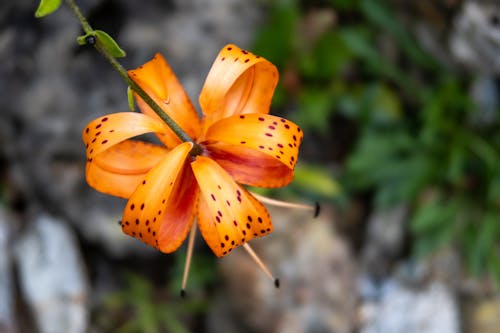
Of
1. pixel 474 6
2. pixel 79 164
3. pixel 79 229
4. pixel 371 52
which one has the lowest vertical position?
pixel 79 229

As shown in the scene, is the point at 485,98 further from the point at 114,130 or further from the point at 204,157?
the point at 114,130

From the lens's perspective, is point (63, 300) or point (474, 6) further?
point (63, 300)

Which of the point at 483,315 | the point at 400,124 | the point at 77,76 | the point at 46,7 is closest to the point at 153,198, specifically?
the point at 46,7

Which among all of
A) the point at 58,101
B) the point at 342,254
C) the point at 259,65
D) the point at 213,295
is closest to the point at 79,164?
the point at 58,101

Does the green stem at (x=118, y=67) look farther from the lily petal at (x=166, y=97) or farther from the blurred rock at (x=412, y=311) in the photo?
the blurred rock at (x=412, y=311)

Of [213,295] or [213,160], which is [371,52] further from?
[213,160]

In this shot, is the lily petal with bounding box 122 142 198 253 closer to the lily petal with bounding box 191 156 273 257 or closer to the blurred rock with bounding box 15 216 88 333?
the lily petal with bounding box 191 156 273 257

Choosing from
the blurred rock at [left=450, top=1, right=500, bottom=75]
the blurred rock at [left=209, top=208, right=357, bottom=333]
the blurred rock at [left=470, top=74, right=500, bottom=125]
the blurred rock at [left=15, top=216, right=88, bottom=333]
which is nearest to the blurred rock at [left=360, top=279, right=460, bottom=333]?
the blurred rock at [left=209, top=208, right=357, bottom=333]
